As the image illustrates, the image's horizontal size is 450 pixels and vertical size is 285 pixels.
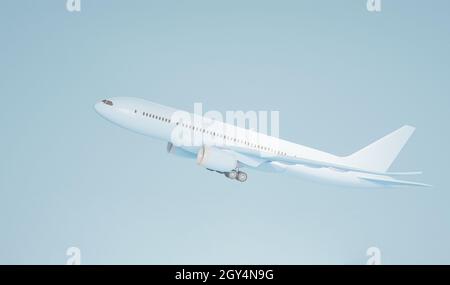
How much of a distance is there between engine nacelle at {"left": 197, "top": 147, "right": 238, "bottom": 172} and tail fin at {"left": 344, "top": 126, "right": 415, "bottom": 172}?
463 inches

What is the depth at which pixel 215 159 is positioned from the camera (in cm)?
3622

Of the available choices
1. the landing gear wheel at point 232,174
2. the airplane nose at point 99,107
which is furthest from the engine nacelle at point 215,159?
the airplane nose at point 99,107

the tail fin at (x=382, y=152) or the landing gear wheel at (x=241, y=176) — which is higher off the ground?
the tail fin at (x=382, y=152)

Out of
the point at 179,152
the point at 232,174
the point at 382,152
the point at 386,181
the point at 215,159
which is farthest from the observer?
the point at 382,152

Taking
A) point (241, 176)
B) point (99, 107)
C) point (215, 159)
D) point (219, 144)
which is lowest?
point (241, 176)

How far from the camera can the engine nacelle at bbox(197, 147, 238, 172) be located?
36188 millimetres

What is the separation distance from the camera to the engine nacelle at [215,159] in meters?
36.2

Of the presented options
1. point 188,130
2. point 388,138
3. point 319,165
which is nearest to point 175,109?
point 188,130

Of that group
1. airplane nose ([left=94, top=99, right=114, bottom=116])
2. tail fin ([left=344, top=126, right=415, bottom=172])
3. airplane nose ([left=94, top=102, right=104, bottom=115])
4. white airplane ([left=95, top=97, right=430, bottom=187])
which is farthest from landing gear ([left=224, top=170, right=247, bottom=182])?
tail fin ([left=344, top=126, right=415, bottom=172])

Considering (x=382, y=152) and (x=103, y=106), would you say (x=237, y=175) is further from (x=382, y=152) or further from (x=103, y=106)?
(x=382, y=152)

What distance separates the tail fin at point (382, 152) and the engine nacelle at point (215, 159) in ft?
38.6

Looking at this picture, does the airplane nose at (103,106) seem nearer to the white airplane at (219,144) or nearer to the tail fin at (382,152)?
the white airplane at (219,144)

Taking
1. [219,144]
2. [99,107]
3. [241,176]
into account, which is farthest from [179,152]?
[99,107]

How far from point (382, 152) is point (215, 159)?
16317 millimetres
